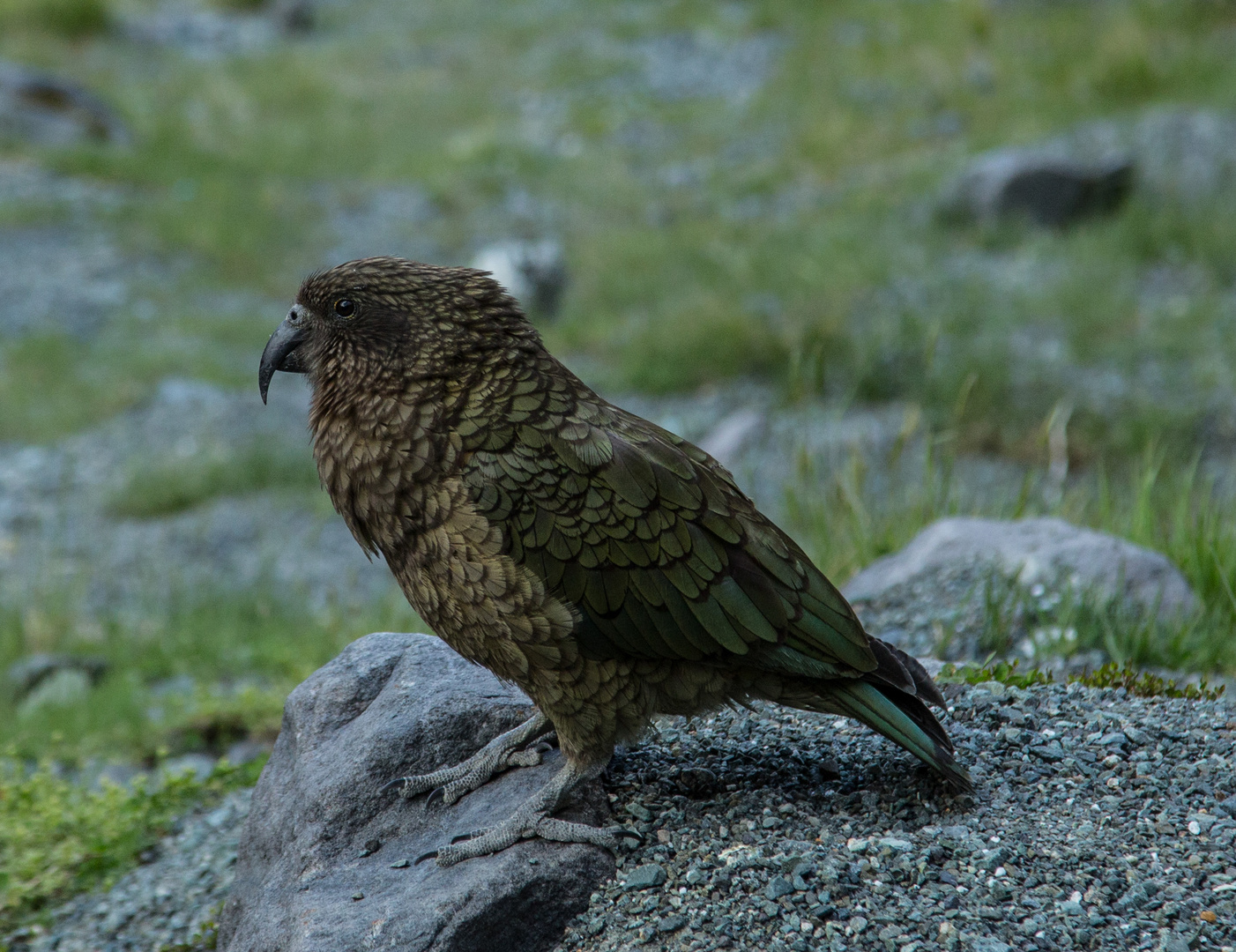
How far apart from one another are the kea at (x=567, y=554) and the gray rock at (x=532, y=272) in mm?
8375

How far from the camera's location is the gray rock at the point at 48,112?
54.4 ft

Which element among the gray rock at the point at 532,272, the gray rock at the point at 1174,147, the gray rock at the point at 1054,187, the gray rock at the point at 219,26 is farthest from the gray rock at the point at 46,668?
the gray rock at the point at 219,26

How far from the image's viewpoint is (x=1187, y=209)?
1152 centimetres

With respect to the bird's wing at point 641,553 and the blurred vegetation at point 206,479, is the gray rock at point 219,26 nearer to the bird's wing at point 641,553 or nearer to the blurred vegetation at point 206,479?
the blurred vegetation at point 206,479

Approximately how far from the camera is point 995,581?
17.2 feet

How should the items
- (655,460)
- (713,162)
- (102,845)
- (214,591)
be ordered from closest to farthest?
(655,460), (102,845), (214,591), (713,162)

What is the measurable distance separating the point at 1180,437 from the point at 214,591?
22.2 ft

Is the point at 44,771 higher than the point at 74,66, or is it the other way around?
the point at 74,66

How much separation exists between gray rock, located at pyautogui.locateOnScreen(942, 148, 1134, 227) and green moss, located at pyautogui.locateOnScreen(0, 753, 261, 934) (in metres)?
9.66

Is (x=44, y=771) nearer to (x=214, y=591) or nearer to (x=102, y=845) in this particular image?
(x=102, y=845)

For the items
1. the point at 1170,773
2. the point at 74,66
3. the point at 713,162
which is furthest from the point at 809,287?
the point at 74,66

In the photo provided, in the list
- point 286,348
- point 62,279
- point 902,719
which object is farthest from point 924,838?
point 62,279

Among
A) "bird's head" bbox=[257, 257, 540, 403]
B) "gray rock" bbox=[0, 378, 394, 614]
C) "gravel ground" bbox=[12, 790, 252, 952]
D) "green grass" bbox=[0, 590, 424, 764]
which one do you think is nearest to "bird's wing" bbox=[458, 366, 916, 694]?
"bird's head" bbox=[257, 257, 540, 403]

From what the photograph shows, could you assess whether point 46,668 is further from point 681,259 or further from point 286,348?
point 681,259
